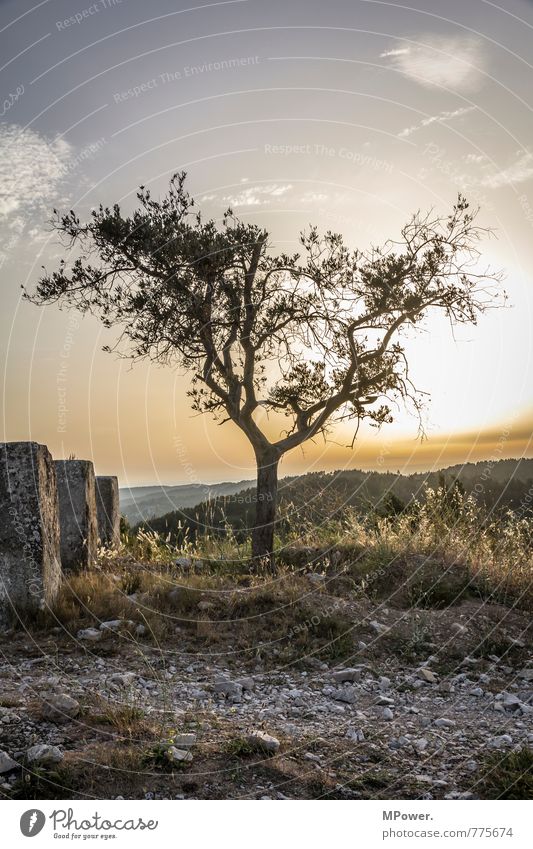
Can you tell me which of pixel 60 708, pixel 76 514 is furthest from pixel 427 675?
pixel 76 514

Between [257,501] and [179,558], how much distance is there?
1.68m

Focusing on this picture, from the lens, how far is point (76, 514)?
1107cm

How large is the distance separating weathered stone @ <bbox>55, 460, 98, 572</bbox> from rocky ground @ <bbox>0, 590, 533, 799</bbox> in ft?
8.29

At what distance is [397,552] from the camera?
11.0 m

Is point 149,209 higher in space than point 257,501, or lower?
higher

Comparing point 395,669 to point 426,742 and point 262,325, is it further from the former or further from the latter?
point 262,325

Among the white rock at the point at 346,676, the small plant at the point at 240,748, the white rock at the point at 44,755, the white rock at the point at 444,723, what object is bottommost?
the white rock at the point at 444,723

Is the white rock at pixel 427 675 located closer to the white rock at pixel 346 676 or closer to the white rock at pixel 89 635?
the white rock at pixel 346 676

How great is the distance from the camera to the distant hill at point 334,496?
13.0 meters

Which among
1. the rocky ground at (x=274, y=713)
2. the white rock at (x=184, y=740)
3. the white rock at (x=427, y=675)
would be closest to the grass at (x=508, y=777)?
the rocky ground at (x=274, y=713)

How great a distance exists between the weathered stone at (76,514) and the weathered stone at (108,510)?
5.84 ft

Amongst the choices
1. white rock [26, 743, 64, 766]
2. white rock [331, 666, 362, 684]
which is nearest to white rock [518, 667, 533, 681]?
white rock [331, 666, 362, 684]
